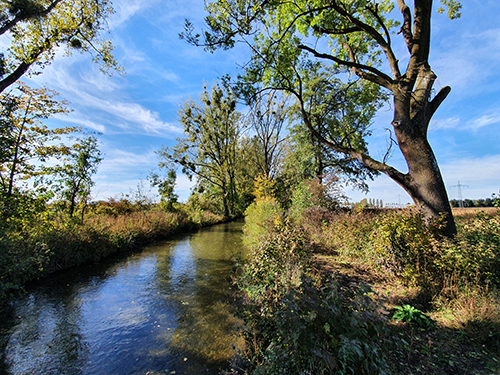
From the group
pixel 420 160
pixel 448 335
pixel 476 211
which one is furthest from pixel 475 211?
pixel 448 335

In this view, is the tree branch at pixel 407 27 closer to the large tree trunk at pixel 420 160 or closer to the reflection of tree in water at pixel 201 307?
the large tree trunk at pixel 420 160

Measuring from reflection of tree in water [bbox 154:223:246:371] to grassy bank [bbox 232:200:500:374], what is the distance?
1.73 feet

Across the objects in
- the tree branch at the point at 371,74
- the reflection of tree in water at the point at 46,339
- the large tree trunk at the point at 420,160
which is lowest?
the reflection of tree in water at the point at 46,339

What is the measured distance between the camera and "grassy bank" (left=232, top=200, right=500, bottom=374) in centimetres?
207

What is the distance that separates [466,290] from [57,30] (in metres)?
16.6

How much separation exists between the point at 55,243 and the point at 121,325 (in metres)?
5.00

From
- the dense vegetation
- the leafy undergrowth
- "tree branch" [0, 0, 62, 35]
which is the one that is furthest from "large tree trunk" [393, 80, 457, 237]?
"tree branch" [0, 0, 62, 35]

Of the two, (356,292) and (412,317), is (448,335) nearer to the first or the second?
(412,317)

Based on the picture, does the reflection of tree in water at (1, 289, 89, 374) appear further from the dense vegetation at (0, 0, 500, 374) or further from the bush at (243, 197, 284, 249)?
the bush at (243, 197, 284, 249)

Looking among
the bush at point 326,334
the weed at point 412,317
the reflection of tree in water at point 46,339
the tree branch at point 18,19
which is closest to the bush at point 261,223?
the weed at point 412,317

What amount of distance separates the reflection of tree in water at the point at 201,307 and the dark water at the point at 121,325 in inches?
0.6

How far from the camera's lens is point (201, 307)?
4902 mm

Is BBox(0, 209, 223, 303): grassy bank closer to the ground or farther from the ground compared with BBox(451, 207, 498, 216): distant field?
closer to the ground

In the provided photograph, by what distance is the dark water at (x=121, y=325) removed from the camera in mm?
3242
